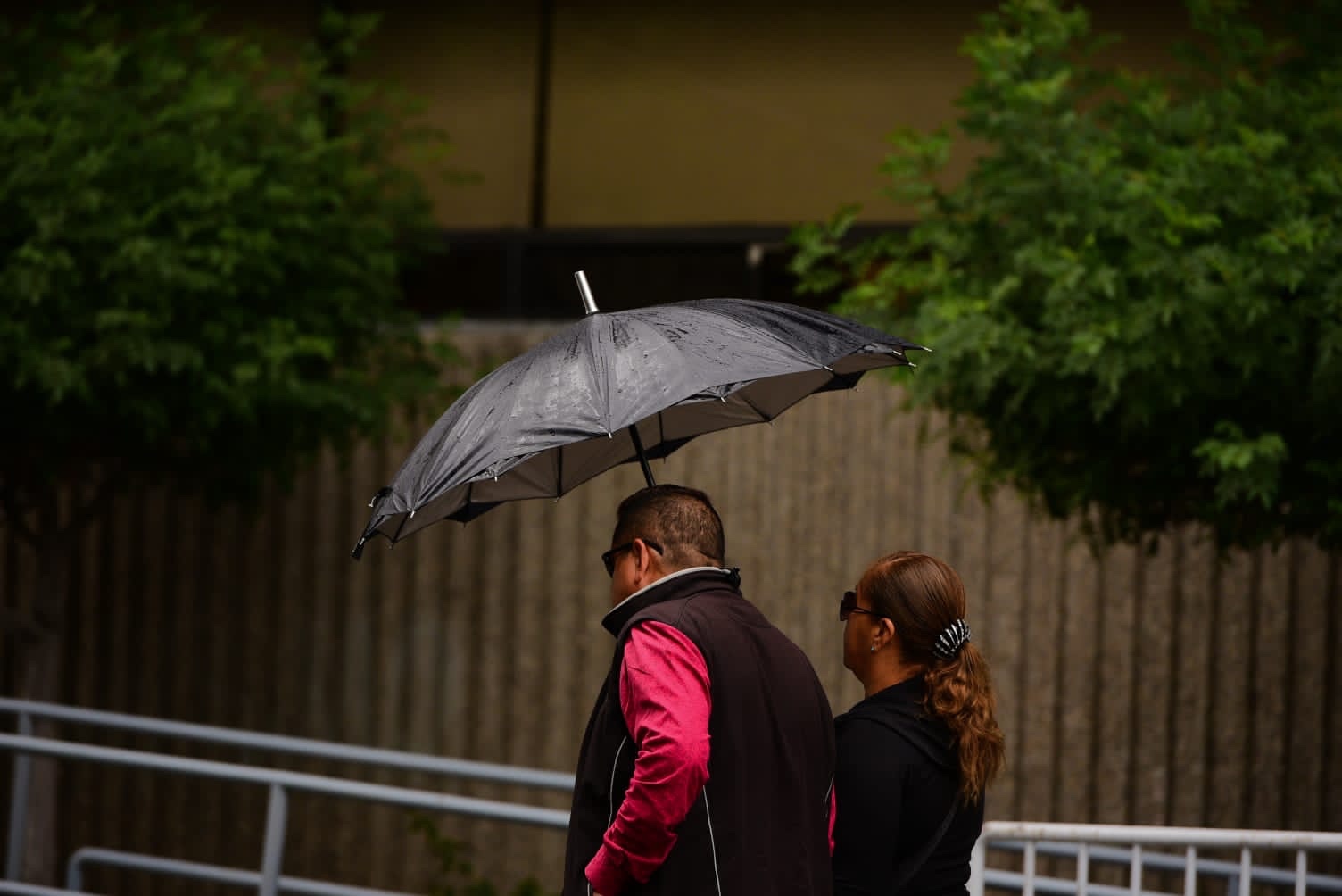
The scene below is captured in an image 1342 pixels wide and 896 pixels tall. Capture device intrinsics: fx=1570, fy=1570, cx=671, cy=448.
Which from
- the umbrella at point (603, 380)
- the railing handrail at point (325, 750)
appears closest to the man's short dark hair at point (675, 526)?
the umbrella at point (603, 380)

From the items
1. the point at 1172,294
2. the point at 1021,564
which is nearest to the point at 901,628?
the point at 1172,294

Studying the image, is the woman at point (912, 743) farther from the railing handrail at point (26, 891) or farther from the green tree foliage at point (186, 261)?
the green tree foliage at point (186, 261)

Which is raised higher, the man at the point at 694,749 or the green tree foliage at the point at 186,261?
the green tree foliage at the point at 186,261

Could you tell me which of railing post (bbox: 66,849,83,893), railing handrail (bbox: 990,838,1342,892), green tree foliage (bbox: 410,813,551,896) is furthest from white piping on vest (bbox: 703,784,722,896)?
green tree foliage (bbox: 410,813,551,896)

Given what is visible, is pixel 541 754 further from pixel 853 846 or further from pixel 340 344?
pixel 853 846

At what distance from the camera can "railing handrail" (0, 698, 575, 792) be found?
5270mm

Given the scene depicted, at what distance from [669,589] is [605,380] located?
1.37 ft

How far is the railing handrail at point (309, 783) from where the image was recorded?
4.62 m

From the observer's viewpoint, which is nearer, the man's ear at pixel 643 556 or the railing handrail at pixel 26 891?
the man's ear at pixel 643 556

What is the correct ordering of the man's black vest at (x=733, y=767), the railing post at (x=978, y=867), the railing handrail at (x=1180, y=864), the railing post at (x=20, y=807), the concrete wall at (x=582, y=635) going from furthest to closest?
the concrete wall at (x=582, y=635)
the railing post at (x=20, y=807)
the railing handrail at (x=1180, y=864)
the railing post at (x=978, y=867)
the man's black vest at (x=733, y=767)

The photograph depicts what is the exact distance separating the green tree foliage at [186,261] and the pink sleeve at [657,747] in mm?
3944

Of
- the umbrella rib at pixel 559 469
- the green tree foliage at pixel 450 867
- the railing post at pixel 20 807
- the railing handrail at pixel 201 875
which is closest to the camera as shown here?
the umbrella rib at pixel 559 469

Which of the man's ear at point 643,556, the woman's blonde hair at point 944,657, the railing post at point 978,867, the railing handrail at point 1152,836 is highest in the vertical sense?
the man's ear at point 643,556

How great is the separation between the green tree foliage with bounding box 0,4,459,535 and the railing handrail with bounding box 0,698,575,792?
45.8 inches
